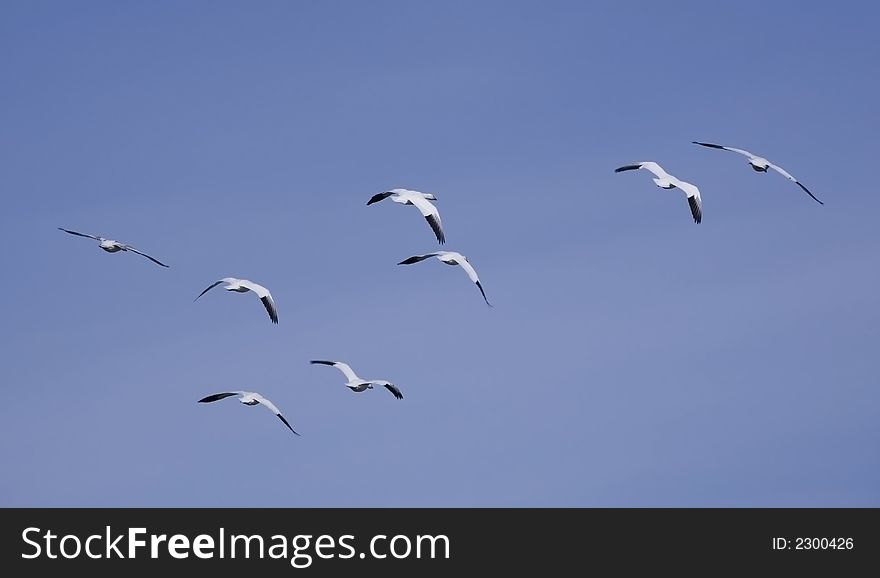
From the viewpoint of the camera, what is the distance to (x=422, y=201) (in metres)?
196

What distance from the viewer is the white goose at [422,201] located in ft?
640

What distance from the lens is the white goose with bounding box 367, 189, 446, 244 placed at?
195m

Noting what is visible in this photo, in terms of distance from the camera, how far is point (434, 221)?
19512 cm
